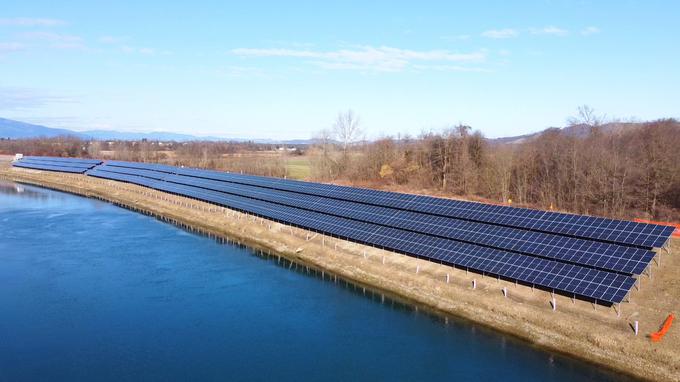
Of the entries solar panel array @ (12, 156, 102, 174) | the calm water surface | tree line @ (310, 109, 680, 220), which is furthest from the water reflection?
tree line @ (310, 109, 680, 220)

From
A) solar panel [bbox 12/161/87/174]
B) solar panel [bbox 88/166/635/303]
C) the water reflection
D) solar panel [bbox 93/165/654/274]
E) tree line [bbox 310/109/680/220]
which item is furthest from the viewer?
solar panel [bbox 12/161/87/174]

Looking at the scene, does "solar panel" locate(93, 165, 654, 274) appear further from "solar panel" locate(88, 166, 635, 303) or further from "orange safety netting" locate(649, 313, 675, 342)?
"orange safety netting" locate(649, 313, 675, 342)

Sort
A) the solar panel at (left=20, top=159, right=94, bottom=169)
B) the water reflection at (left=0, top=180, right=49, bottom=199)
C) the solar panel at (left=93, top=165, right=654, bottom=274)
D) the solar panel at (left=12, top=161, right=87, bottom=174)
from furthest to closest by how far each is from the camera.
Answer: the solar panel at (left=20, top=159, right=94, bottom=169), the solar panel at (left=12, top=161, right=87, bottom=174), the water reflection at (left=0, top=180, right=49, bottom=199), the solar panel at (left=93, top=165, right=654, bottom=274)

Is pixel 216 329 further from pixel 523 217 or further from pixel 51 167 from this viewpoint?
pixel 51 167

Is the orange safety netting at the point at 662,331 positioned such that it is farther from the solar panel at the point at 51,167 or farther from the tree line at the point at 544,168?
the solar panel at the point at 51,167

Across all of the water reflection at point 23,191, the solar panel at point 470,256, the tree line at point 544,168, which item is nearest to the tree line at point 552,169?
the tree line at point 544,168
